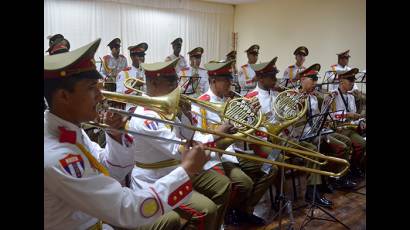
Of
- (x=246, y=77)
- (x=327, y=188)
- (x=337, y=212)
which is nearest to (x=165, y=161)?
(x=337, y=212)

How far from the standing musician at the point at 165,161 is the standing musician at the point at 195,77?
2932 millimetres

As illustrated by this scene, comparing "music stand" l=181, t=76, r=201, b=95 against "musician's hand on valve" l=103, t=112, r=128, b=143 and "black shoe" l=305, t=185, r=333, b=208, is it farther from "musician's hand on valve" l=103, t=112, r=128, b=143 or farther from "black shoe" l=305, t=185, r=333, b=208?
"musician's hand on valve" l=103, t=112, r=128, b=143

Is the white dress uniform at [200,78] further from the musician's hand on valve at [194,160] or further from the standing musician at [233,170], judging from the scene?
the musician's hand on valve at [194,160]

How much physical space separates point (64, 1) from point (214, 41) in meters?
4.55

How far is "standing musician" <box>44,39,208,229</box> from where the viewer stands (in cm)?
120

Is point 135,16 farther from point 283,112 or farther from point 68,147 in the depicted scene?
point 68,147

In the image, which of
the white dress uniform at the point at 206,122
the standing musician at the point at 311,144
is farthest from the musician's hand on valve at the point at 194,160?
the standing musician at the point at 311,144

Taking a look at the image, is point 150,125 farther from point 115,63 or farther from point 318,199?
point 115,63

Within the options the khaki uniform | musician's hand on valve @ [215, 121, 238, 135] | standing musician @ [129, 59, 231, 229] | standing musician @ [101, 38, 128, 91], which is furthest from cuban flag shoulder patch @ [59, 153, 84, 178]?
standing musician @ [101, 38, 128, 91]

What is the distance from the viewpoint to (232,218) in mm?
3115

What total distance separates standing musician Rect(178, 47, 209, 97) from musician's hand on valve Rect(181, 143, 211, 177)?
155 inches

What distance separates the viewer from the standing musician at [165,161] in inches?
82.4

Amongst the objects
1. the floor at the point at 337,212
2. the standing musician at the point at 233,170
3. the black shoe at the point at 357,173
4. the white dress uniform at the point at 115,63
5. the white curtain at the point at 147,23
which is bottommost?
the floor at the point at 337,212
